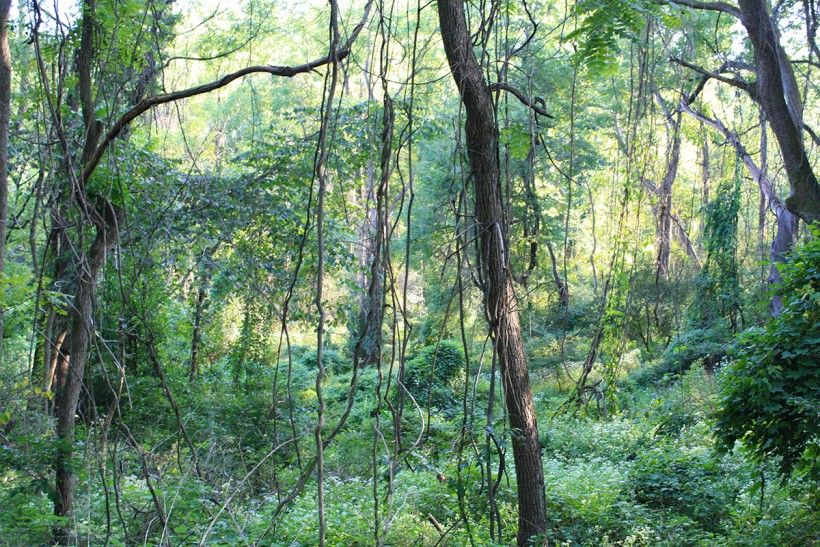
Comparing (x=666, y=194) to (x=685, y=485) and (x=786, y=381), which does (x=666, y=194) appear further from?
(x=786, y=381)

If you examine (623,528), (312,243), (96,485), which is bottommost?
(623,528)

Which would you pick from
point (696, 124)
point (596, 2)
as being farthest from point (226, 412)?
point (696, 124)

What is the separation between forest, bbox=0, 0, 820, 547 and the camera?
333cm

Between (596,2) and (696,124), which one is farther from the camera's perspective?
(696,124)

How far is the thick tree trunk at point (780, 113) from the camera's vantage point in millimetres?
7391

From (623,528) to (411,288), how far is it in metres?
23.1

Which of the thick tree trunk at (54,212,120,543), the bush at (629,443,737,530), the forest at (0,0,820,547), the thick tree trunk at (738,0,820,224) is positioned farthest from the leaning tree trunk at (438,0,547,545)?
the thick tree trunk at (738,0,820,224)

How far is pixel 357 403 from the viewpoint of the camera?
14.2 m

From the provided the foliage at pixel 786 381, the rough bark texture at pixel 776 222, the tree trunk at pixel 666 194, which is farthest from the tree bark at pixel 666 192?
the foliage at pixel 786 381

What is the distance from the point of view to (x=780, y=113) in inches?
301

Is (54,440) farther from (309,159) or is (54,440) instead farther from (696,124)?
(696,124)

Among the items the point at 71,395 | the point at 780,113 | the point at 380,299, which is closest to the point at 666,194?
the point at 780,113

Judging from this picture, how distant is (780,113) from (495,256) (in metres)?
5.24

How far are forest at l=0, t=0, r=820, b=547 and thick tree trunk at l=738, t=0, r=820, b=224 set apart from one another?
0.09 ft
